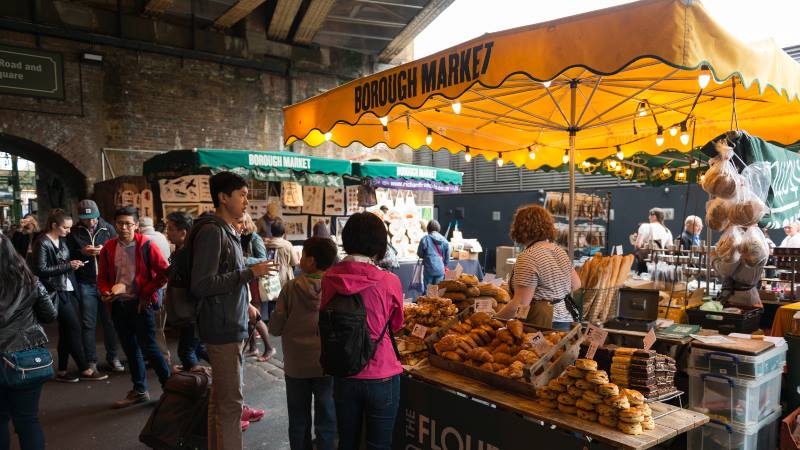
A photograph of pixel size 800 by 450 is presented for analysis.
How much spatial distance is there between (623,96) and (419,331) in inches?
127

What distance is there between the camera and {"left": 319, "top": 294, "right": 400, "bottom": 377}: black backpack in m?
2.50

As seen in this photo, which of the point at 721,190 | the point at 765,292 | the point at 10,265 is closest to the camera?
the point at 10,265

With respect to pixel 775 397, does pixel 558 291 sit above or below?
above

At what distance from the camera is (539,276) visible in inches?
145

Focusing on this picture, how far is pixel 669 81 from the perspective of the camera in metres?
4.31

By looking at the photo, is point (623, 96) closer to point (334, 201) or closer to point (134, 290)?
point (134, 290)

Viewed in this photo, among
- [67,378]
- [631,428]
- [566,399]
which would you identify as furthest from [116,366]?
[631,428]

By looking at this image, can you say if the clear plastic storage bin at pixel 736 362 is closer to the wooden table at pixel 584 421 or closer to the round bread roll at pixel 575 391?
the wooden table at pixel 584 421

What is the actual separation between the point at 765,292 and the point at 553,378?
3871 millimetres

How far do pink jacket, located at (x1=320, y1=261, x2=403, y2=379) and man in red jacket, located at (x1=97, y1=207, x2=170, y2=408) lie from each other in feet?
9.23

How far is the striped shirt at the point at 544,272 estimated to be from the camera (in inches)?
144

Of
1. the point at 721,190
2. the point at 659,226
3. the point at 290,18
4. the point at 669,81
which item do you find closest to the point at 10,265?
the point at 721,190

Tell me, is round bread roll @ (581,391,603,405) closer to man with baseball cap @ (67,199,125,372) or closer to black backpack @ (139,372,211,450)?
black backpack @ (139,372,211,450)

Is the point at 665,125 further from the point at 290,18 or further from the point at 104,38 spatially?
the point at 104,38
